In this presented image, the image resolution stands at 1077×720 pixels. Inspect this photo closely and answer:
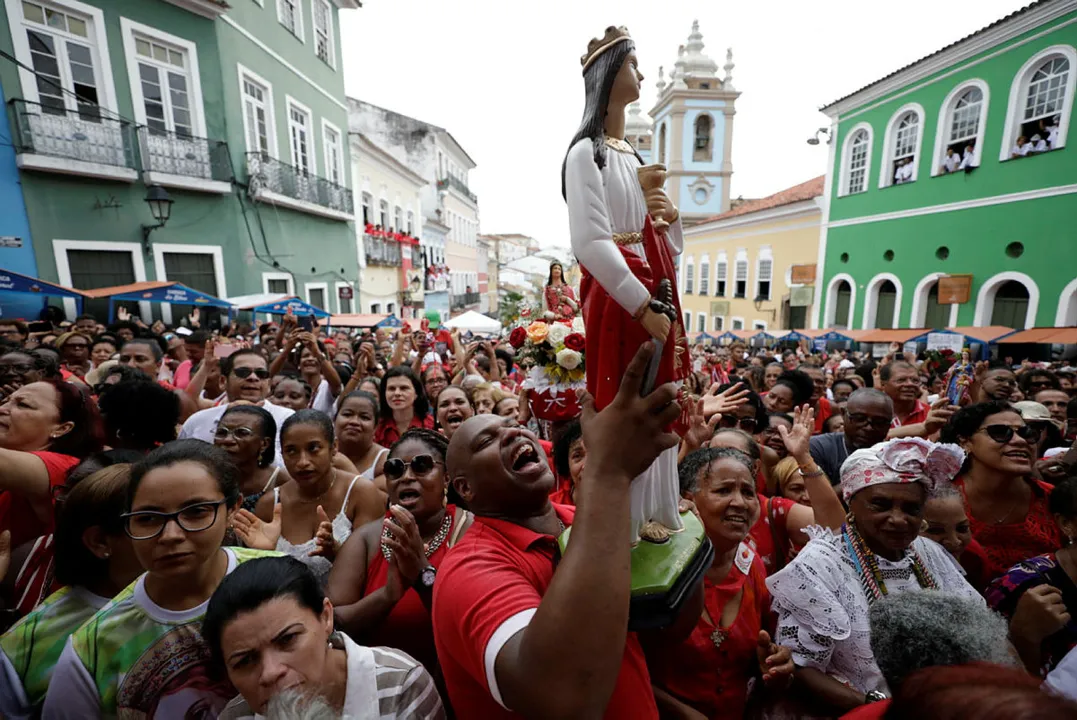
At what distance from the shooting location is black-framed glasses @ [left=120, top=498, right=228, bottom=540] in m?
1.75

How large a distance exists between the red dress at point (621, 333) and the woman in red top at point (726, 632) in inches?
40.5

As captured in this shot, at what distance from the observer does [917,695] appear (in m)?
1.07

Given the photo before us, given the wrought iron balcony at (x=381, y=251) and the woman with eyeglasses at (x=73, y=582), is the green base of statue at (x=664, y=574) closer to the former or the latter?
the woman with eyeglasses at (x=73, y=582)

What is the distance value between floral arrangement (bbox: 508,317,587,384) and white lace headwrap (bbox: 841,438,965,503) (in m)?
1.88

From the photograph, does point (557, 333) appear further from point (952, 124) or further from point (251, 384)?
point (952, 124)

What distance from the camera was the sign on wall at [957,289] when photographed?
15555mm

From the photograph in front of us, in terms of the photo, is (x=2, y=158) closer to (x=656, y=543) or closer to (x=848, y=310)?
(x=656, y=543)

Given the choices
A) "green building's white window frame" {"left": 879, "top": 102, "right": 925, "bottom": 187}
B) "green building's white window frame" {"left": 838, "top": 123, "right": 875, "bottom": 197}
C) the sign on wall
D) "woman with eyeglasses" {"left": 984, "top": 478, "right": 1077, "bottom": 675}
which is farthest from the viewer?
"green building's white window frame" {"left": 838, "top": 123, "right": 875, "bottom": 197}

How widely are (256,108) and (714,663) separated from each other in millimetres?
16687

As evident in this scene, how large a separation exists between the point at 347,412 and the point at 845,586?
340 cm

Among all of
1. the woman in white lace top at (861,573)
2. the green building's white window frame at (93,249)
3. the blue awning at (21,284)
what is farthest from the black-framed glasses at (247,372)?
the green building's white window frame at (93,249)

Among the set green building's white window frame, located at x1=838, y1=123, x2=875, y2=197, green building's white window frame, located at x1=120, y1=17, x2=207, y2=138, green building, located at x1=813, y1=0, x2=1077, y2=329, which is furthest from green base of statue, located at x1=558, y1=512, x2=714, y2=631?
green building's white window frame, located at x1=838, y1=123, x2=875, y2=197

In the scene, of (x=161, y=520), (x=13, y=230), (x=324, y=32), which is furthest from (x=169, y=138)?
(x=161, y=520)

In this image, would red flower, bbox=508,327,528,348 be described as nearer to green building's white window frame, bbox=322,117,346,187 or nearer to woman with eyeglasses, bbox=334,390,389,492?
woman with eyeglasses, bbox=334,390,389,492
